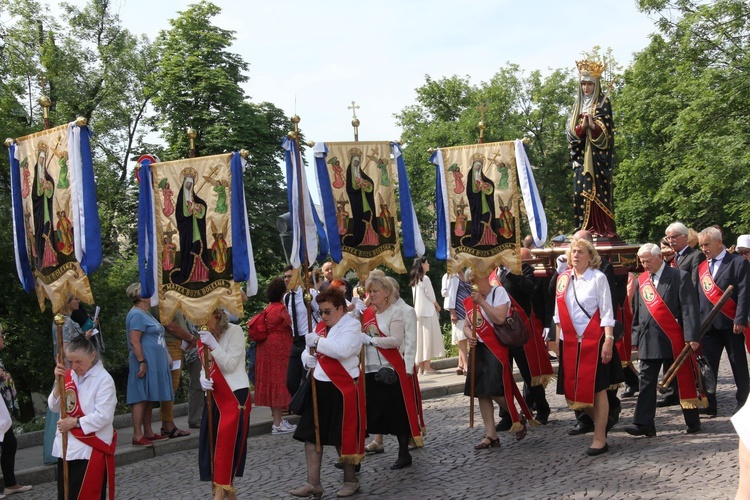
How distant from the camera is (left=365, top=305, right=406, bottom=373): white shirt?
7922mm

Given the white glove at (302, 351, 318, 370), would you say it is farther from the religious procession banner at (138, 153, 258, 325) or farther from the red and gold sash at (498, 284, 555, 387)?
the red and gold sash at (498, 284, 555, 387)

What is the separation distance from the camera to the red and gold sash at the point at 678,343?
28.2 ft

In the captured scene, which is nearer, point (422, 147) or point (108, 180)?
point (108, 180)

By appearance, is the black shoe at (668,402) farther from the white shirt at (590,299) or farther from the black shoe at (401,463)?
the black shoe at (401,463)

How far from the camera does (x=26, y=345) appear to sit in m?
16.7

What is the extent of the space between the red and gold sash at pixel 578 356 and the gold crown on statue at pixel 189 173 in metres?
3.52

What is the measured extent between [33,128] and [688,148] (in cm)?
2148

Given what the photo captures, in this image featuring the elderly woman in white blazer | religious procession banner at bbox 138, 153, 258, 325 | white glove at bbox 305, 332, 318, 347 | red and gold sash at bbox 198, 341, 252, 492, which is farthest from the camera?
the elderly woman in white blazer

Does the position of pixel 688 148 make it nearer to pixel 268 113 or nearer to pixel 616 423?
pixel 268 113

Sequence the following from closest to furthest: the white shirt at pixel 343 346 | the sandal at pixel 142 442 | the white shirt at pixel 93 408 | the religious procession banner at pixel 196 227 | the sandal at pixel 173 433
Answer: the white shirt at pixel 93 408, the white shirt at pixel 343 346, the religious procession banner at pixel 196 227, the sandal at pixel 142 442, the sandal at pixel 173 433

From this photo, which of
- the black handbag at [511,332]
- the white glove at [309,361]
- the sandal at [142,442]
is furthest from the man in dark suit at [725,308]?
the sandal at [142,442]

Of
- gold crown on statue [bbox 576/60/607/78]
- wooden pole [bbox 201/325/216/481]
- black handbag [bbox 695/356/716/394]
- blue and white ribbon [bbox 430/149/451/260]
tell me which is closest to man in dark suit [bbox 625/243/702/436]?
black handbag [bbox 695/356/716/394]

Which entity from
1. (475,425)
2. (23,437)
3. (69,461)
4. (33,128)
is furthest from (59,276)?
(33,128)

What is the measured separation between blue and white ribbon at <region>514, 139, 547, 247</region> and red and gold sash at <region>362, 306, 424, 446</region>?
243cm
